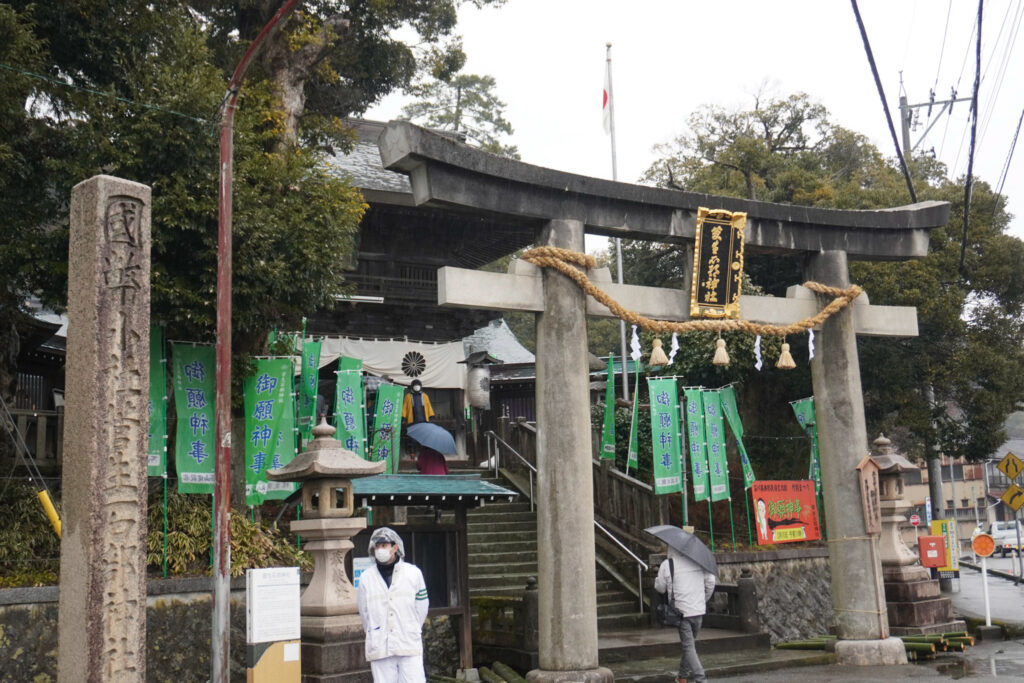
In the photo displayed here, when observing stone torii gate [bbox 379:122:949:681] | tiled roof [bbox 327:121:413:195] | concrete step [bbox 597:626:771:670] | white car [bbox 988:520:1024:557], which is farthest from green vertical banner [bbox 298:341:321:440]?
white car [bbox 988:520:1024:557]

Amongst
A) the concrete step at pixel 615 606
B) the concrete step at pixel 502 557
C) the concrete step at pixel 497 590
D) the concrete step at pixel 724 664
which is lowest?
the concrete step at pixel 724 664

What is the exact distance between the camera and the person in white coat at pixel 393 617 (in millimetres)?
8328

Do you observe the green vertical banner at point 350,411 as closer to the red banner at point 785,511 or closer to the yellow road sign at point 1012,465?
the red banner at point 785,511

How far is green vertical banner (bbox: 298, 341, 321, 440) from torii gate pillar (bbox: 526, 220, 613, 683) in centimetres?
471

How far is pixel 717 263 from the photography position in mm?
13695

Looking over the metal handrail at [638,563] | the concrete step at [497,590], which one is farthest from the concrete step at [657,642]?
the concrete step at [497,590]

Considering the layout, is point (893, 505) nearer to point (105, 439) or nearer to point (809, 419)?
point (809, 419)

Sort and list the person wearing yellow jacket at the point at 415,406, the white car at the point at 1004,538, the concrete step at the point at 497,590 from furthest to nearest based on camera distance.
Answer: the white car at the point at 1004,538, the person wearing yellow jacket at the point at 415,406, the concrete step at the point at 497,590

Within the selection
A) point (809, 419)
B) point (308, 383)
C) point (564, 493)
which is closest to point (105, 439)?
point (564, 493)

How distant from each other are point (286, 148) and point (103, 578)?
33.7ft

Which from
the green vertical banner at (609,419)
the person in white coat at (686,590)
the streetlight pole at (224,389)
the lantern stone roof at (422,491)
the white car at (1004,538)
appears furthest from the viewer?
the white car at (1004,538)

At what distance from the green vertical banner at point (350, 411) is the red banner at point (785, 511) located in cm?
798

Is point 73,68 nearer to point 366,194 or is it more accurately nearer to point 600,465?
point 366,194

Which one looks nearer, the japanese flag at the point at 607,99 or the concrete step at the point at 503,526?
the concrete step at the point at 503,526
